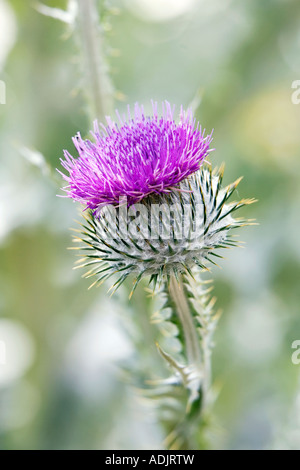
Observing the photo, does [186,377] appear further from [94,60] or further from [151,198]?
[94,60]

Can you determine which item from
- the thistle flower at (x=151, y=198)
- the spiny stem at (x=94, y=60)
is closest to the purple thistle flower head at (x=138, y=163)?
the thistle flower at (x=151, y=198)

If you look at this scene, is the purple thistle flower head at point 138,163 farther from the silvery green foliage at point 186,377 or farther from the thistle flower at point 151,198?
the silvery green foliage at point 186,377

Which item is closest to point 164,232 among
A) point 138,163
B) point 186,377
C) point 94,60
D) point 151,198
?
point 151,198

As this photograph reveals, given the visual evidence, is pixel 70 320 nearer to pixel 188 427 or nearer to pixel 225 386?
pixel 225 386

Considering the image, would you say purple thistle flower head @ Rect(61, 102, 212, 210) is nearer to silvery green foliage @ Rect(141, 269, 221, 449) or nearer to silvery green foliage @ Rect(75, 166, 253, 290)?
silvery green foliage @ Rect(75, 166, 253, 290)

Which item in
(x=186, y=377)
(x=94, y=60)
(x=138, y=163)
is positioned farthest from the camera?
(x=94, y=60)

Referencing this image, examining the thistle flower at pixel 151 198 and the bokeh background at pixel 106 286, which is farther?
the bokeh background at pixel 106 286
